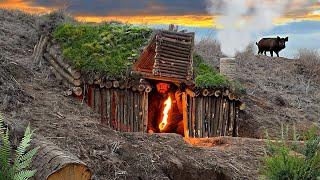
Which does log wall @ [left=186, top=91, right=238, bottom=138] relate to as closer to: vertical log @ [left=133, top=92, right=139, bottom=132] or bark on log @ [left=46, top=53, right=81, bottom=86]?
vertical log @ [left=133, top=92, right=139, bottom=132]

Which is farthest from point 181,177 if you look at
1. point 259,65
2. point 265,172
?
point 259,65

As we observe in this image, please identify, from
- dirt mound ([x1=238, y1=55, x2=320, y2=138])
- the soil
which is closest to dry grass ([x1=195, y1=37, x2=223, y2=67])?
dirt mound ([x1=238, y1=55, x2=320, y2=138])

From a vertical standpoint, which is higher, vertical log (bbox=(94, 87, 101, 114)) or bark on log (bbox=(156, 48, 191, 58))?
bark on log (bbox=(156, 48, 191, 58))

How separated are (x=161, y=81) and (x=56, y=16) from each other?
4.94 meters

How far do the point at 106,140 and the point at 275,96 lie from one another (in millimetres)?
11666

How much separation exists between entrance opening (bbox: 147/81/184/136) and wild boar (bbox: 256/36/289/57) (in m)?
13.5

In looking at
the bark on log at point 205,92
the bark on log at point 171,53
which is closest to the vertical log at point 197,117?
the bark on log at point 205,92

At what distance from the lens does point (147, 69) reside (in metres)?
14.2

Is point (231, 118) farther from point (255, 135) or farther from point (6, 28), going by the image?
point (6, 28)

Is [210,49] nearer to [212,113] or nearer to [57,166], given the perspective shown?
[212,113]

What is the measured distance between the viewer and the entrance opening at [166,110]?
1456 centimetres

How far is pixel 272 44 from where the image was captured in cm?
2727

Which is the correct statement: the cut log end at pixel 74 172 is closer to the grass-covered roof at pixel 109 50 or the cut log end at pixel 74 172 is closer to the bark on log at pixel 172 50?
the grass-covered roof at pixel 109 50

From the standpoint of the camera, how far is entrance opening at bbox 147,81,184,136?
47.8ft
